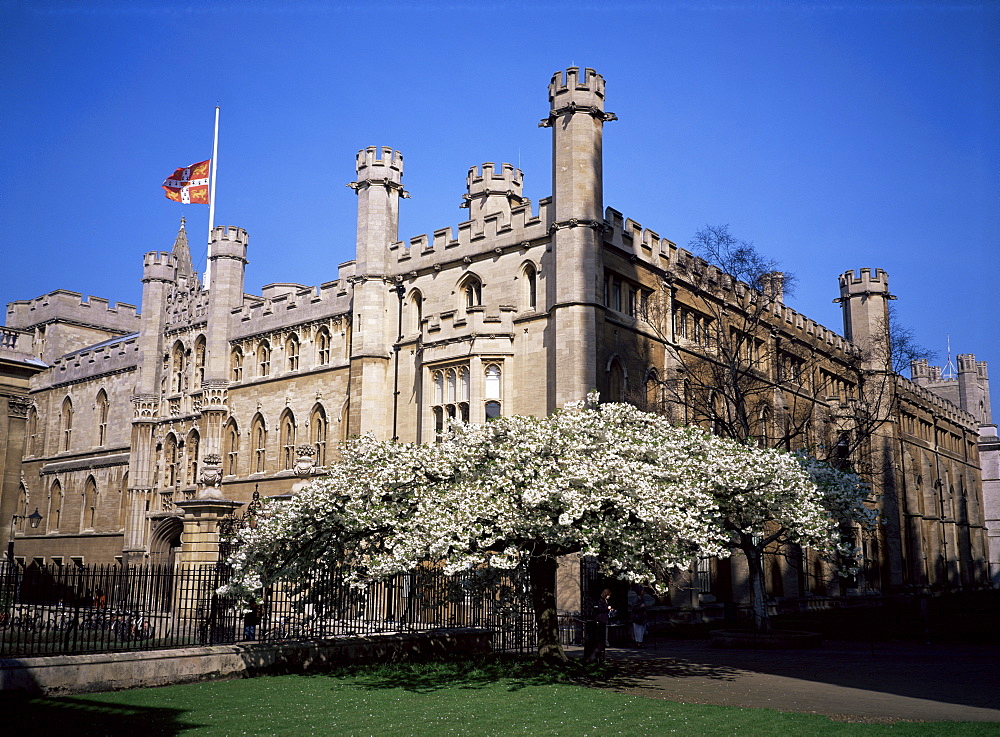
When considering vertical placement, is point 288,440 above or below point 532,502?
above

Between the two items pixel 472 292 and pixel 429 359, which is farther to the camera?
pixel 472 292

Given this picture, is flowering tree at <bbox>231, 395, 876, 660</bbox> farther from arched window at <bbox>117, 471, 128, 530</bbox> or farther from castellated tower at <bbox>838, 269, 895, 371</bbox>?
castellated tower at <bbox>838, 269, 895, 371</bbox>

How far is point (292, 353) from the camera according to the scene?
127ft

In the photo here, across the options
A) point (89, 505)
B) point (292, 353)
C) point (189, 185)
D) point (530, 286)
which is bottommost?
point (89, 505)

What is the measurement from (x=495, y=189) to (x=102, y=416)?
24.6 m

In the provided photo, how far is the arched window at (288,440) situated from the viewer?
37875 millimetres

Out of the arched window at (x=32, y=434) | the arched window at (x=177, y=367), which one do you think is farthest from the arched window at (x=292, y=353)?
the arched window at (x=32, y=434)

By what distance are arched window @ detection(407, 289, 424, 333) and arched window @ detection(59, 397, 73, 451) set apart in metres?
26.1

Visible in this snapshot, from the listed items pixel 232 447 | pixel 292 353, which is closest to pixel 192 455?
pixel 232 447

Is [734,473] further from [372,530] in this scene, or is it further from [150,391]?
[150,391]

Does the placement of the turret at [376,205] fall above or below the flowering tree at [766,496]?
above

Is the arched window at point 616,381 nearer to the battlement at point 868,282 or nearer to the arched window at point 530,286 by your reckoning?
the arched window at point 530,286

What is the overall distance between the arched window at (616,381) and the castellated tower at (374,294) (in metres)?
8.82

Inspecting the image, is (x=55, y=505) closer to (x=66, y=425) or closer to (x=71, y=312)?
(x=66, y=425)
